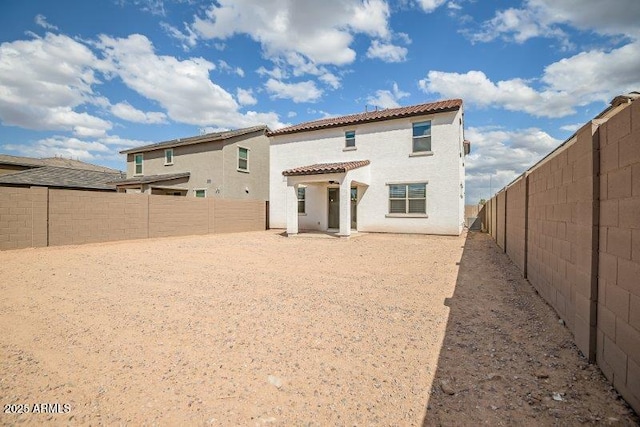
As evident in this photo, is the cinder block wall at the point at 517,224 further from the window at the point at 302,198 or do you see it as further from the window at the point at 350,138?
the window at the point at 302,198

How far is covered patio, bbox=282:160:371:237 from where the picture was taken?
14.1m

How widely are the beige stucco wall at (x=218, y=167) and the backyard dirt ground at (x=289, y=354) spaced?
13924 mm

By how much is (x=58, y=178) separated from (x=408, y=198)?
80.7ft

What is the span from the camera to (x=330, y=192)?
17594 mm

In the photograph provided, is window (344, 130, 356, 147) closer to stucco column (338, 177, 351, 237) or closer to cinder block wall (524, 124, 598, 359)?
stucco column (338, 177, 351, 237)

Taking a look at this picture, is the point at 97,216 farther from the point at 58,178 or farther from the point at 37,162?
the point at 37,162

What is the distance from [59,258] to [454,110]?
16.0 m

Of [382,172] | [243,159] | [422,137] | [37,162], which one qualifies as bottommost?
[382,172]

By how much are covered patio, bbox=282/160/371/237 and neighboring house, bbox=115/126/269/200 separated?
538cm

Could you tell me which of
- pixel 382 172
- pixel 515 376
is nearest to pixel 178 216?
pixel 382 172

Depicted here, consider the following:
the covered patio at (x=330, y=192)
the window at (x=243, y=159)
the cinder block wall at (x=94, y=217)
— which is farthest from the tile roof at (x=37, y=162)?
the covered patio at (x=330, y=192)

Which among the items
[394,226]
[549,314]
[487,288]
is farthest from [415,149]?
[549,314]

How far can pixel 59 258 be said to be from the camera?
8.62m

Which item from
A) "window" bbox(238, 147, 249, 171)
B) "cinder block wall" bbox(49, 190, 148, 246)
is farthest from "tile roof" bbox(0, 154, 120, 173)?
"cinder block wall" bbox(49, 190, 148, 246)
